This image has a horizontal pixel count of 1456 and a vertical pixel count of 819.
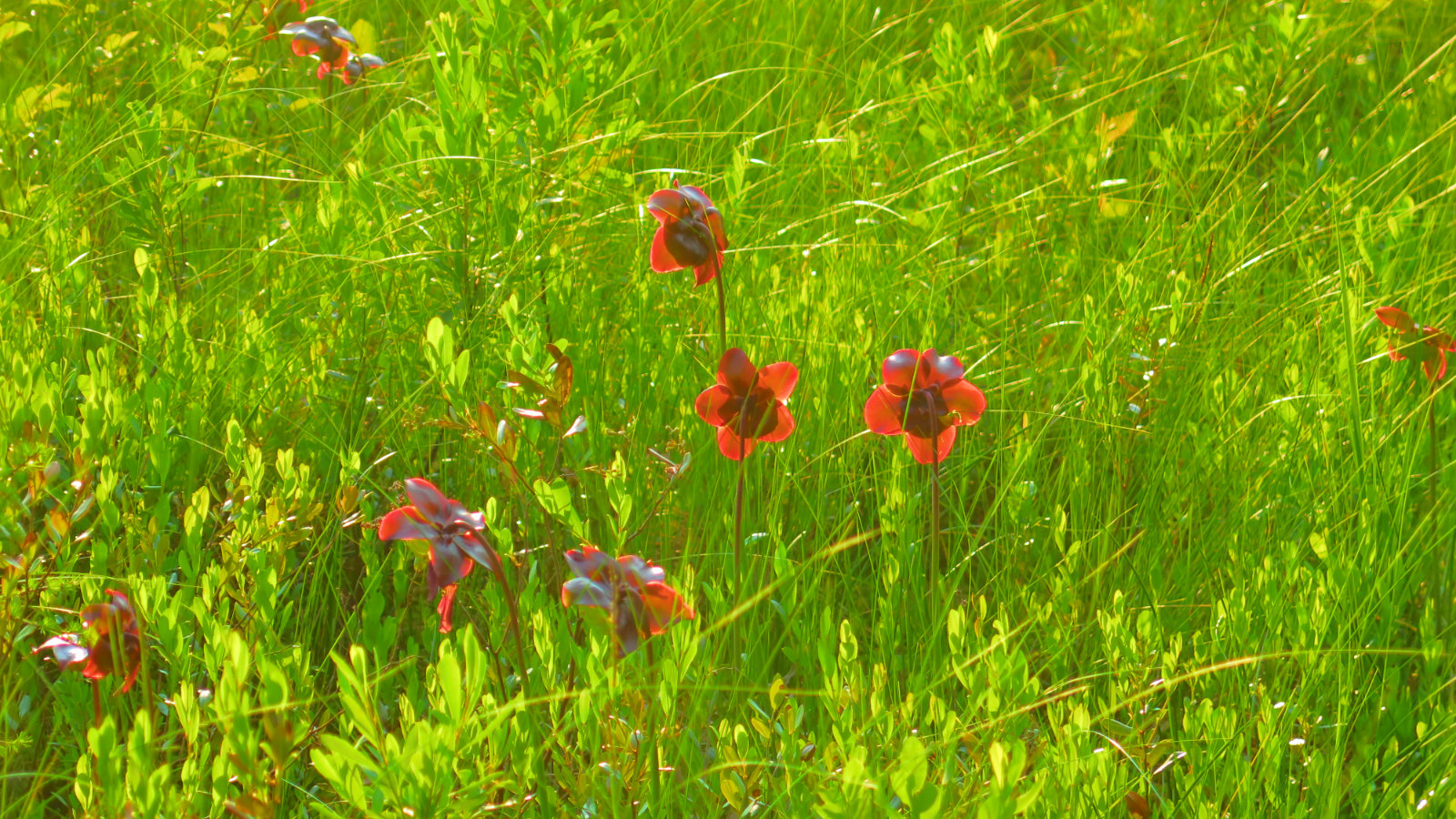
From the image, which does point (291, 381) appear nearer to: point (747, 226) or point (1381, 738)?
point (747, 226)

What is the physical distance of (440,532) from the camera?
123 cm

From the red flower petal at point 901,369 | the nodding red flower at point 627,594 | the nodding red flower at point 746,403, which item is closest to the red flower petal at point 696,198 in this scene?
the nodding red flower at point 746,403

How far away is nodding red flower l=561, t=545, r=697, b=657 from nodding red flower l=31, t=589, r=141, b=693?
0.46 m

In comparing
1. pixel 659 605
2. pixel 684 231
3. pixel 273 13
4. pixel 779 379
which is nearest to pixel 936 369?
pixel 779 379

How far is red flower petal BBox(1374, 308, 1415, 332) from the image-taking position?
6.20 ft

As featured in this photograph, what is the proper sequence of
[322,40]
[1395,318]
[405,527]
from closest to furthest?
[405,527]
[1395,318]
[322,40]

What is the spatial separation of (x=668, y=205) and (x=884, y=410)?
0.39 m

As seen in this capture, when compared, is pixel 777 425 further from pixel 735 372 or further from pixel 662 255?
pixel 662 255

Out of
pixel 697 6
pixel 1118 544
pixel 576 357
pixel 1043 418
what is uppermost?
pixel 697 6

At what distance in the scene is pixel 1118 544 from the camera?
1890mm

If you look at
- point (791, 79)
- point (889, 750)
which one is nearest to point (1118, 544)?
point (889, 750)

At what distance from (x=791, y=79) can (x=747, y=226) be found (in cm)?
82

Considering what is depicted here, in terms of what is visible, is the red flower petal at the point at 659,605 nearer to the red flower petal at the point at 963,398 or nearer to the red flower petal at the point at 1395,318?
the red flower petal at the point at 963,398

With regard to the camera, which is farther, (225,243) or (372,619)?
(225,243)
